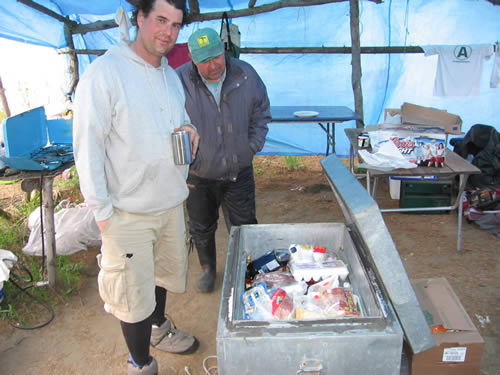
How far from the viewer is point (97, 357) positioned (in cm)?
237

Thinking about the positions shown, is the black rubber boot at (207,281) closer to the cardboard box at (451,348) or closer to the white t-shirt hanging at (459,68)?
the cardboard box at (451,348)

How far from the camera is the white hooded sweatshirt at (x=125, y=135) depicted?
1.46m

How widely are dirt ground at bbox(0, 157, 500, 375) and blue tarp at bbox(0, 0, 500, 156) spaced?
2.11m

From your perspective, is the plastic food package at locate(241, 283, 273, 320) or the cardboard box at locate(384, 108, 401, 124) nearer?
the plastic food package at locate(241, 283, 273, 320)

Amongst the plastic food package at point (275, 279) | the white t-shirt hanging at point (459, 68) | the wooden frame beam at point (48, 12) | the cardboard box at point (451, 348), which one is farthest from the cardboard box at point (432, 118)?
the wooden frame beam at point (48, 12)

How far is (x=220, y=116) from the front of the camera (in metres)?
2.40

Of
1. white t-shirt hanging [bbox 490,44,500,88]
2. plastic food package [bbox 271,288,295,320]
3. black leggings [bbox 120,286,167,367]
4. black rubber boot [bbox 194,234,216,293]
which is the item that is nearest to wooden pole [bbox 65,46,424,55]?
white t-shirt hanging [bbox 490,44,500,88]

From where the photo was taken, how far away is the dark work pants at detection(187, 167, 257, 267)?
8.53ft

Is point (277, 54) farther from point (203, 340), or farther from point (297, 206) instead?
point (203, 340)

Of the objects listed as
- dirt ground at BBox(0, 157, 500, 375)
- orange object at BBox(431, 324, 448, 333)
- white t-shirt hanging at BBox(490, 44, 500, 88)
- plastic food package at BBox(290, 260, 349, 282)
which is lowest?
dirt ground at BBox(0, 157, 500, 375)

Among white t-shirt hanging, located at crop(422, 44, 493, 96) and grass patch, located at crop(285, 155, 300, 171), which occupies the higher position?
white t-shirt hanging, located at crop(422, 44, 493, 96)

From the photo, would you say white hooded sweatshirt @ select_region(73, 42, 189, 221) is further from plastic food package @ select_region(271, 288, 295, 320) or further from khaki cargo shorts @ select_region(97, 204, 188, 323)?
plastic food package @ select_region(271, 288, 295, 320)

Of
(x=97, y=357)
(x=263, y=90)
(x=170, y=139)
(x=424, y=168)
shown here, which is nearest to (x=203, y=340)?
(x=97, y=357)

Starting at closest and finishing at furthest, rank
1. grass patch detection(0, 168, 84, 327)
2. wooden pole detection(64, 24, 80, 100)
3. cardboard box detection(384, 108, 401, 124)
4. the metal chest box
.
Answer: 1. the metal chest box
2. grass patch detection(0, 168, 84, 327)
3. cardboard box detection(384, 108, 401, 124)
4. wooden pole detection(64, 24, 80, 100)
